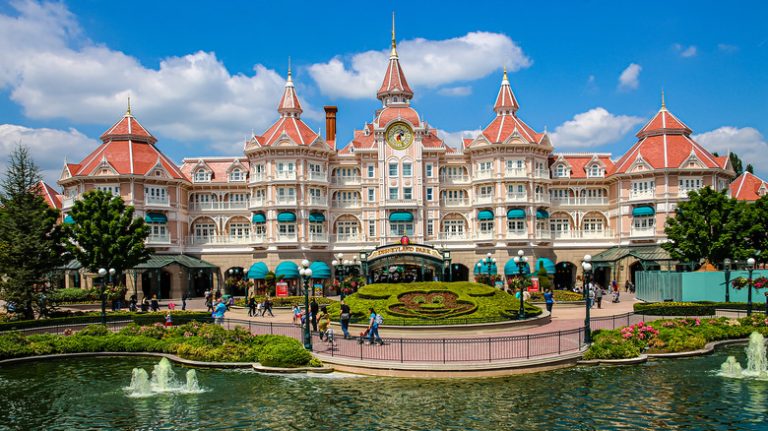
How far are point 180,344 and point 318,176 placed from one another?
122 feet

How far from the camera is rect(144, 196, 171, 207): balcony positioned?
62750mm

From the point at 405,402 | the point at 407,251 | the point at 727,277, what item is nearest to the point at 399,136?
the point at 407,251

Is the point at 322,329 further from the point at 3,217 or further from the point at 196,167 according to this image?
the point at 196,167

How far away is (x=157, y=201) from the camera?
63656mm

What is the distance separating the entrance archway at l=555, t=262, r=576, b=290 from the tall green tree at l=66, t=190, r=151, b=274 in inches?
1631

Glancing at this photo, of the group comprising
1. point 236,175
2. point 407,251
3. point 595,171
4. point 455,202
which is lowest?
point 407,251

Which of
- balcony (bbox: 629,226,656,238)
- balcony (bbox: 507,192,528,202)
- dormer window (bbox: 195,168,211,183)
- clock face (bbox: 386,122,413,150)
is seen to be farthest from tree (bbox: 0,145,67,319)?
balcony (bbox: 629,226,656,238)

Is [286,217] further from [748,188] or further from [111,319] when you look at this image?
[748,188]

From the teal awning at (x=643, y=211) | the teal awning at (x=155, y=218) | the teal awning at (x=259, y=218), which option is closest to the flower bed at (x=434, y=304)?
the teal awning at (x=259, y=218)

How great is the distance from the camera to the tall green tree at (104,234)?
49.7 meters

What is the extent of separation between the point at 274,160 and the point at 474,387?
45158mm

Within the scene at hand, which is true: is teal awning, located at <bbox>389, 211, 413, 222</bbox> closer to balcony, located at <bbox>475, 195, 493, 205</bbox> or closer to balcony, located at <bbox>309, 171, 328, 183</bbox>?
balcony, located at <bbox>475, 195, 493, 205</bbox>

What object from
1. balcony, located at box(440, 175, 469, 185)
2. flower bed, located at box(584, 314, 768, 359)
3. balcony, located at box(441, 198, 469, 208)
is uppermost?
balcony, located at box(440, 175, 469, 185)

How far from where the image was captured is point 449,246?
65.4 metres
